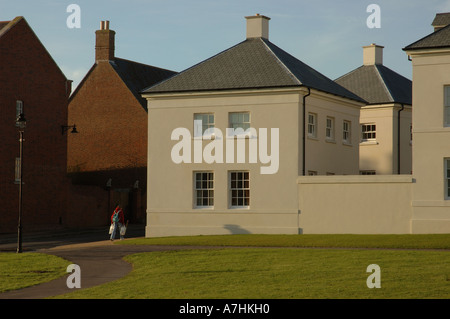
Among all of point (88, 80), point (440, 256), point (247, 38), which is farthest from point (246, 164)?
point (88, 80)

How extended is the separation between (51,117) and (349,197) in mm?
21385

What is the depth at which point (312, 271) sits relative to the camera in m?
21.1

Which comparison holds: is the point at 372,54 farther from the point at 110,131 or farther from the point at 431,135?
the point at 431,135

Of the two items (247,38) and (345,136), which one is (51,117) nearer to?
(247,38)

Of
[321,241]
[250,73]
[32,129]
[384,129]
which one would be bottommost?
[321,241]

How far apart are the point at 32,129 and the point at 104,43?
13854 mm

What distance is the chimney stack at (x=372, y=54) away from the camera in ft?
172

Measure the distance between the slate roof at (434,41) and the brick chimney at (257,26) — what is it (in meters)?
10.1

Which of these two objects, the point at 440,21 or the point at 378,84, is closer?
the point at 440,21

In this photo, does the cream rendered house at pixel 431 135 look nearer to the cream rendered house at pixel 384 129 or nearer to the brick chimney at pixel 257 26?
the brick chimney at pixel 257 26

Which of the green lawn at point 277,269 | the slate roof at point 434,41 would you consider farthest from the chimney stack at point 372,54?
the green lawn at point 277,269

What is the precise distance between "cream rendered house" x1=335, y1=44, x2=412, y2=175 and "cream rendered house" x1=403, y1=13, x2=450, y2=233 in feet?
45.5

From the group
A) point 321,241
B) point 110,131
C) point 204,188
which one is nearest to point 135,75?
point 110,131

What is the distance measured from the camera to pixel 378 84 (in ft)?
163
